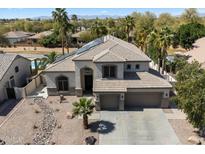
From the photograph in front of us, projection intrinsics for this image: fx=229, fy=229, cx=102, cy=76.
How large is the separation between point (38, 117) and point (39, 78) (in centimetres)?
1158

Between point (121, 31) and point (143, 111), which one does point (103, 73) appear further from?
point (121, 31)

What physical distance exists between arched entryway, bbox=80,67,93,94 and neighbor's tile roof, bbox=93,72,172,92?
9.24 feet

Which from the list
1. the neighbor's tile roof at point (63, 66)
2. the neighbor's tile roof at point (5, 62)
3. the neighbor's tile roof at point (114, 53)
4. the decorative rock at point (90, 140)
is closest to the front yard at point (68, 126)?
the decorative rock at point (90, 140)

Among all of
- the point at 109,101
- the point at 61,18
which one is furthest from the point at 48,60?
the point at 109,101

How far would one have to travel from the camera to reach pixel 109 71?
2964 cm

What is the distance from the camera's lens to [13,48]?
77562 mm

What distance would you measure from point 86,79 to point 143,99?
28.0 feet

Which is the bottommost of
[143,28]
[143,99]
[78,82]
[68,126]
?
[68,126]

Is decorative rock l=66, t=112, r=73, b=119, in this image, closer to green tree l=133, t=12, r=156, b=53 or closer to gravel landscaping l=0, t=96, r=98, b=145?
gravel landscaping l=0, t=96, r=98, b=145

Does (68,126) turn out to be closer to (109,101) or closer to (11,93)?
(109,101)

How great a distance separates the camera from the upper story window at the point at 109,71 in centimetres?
2947
